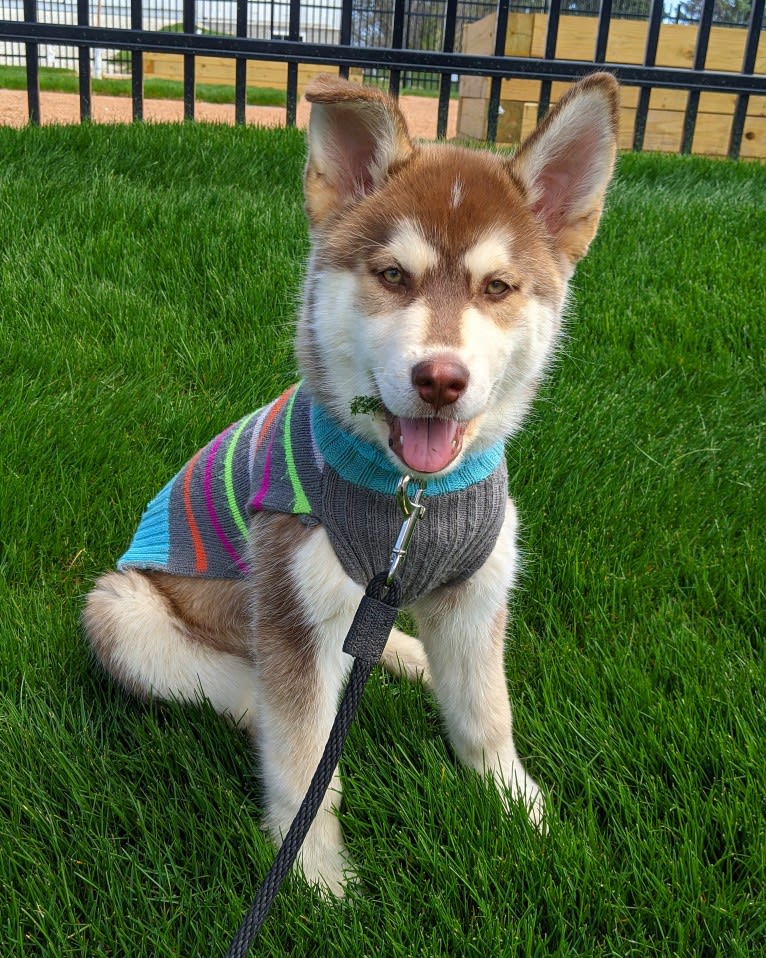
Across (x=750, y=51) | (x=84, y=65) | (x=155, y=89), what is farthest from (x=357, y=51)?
(x=155, y=89)

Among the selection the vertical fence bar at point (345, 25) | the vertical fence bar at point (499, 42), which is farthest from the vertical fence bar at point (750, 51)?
the vertical fence bar at point (345, 25)

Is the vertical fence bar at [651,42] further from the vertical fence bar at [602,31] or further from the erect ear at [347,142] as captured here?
the erect ear at [347,142]

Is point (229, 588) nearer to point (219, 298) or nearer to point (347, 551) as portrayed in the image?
point (347, 551)

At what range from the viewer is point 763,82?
6531 mm

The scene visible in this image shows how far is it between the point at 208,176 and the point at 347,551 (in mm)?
4282

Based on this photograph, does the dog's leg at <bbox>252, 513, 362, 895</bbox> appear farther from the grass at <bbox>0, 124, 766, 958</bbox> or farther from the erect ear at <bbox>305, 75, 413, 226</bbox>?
the erect ear at <bbox>305, 75, 413, 226</bbox>

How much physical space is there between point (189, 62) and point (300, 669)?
19.3 feet

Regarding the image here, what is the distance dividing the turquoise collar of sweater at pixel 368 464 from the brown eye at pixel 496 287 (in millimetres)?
369

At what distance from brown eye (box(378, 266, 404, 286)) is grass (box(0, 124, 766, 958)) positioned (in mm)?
1100

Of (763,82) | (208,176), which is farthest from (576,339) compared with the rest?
(763,82)

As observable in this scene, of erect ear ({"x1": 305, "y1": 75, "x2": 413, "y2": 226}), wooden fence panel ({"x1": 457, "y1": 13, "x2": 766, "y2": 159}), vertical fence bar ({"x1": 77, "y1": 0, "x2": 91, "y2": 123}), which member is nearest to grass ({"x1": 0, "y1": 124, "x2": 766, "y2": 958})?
erect ear ({"x1": 305, "y1": 75, "x2": 413, "y2": 226})

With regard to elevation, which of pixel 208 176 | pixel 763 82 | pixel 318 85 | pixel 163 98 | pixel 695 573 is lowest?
pixel 163 98

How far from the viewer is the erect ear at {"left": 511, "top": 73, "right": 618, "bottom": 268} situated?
2.01 m

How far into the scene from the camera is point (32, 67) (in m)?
6.44
